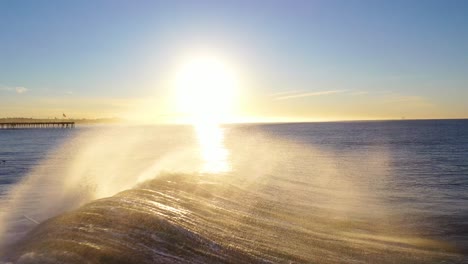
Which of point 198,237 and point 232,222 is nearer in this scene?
point 198,237

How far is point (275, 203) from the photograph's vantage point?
20141 millimetres

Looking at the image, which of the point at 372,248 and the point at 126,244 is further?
the point at 372,248

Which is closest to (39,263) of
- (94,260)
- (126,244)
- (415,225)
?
(94,260)

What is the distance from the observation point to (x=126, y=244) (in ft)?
32.9

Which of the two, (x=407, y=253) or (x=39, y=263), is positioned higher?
(x=39, y=263)

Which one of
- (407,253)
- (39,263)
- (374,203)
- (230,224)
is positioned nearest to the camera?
(39,263)

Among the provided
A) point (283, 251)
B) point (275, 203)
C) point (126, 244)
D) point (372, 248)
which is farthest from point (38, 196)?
point (372, 248)

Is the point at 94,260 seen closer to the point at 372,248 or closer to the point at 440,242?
the point at 372,248

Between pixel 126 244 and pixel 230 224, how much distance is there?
15.9 ft

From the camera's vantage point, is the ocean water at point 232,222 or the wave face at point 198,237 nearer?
the wave face at point 198,237

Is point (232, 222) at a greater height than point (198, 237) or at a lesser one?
lesser

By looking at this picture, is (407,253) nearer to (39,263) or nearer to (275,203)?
(275,203)

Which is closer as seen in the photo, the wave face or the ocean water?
the wave face

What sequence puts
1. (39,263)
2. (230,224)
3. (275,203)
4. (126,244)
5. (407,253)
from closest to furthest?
(39,263) → (126,244) → (407,253) → (230,224) → (275,203)
